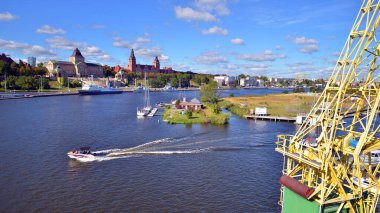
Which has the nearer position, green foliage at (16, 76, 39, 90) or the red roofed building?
green foliage at (16, 76, 39, 90)

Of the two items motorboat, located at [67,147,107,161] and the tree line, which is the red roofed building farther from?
motorboat, located at [67,147,107,161]

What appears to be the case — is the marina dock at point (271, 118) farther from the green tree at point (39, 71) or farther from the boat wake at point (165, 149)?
the green tree at point (39, 71)

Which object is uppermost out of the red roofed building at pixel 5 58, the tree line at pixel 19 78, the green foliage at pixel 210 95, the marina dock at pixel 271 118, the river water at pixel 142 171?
the red roofed building at pixel 5 58

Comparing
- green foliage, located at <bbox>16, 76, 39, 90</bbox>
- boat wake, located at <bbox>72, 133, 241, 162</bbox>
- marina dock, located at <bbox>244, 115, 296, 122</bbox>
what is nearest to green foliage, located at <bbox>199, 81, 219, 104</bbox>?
marina dock, located at <bbox>244, 115, 296, 122</bbox>

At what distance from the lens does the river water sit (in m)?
26.3

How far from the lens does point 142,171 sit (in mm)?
33438

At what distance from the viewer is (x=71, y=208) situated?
25.3 meters

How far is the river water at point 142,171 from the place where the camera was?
26.3 metres

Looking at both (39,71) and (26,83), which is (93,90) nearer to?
(26,83)

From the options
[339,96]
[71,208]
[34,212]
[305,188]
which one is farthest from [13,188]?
[339,96]

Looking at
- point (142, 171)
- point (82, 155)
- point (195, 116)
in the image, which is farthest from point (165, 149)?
point (195, 116)

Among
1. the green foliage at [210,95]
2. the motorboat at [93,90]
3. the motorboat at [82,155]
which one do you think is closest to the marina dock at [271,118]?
the green foliage at [210,95]

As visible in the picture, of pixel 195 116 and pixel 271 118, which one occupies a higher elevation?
pixel 195 116

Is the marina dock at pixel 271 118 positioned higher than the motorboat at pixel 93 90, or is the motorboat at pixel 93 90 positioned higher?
the motorboat at pixel 93 90
